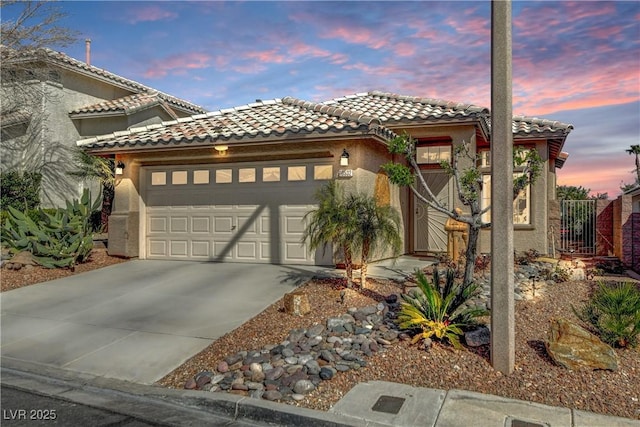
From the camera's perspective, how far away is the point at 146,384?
16.7ft

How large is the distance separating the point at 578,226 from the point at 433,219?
6.09 meters

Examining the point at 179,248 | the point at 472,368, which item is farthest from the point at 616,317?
the point at 179,248

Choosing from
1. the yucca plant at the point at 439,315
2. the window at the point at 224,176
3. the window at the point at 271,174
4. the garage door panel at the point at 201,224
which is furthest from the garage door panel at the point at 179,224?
the yucca plant at the point at 439,315

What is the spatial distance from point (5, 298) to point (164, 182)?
4642mm

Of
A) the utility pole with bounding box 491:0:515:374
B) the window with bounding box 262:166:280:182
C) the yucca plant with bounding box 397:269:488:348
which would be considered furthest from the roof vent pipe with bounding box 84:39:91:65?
the utility pole with bounding box 491:0:515:374

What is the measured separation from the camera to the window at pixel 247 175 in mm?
11203

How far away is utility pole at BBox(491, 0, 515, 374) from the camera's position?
4809mm

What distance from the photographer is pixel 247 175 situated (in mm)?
11273

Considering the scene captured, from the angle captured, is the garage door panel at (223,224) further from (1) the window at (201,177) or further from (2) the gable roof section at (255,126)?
(2) the gable roof section at (255,126)

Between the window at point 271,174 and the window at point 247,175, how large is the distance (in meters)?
0.28

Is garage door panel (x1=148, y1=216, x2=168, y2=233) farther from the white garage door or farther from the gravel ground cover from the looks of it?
the gravel ground cover

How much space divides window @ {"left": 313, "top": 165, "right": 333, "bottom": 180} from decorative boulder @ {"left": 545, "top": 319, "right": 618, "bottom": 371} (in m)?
6.37

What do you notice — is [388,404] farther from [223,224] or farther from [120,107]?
[120,107]

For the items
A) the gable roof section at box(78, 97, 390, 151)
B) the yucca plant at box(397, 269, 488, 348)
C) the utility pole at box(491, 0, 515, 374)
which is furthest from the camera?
the gable roof section at box(78, 97, 390, 151)
